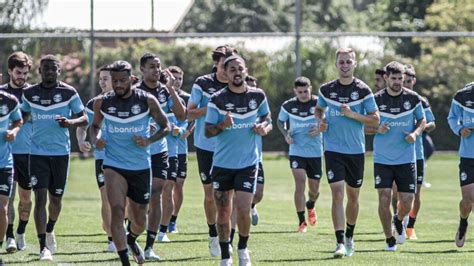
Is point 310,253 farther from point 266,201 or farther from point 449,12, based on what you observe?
point 449,12

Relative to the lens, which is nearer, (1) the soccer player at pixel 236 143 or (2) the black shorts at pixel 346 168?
(1) the soccer player at pixel 236 143

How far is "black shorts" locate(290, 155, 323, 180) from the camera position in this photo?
1880 centimetres

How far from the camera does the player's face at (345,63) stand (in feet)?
47.4

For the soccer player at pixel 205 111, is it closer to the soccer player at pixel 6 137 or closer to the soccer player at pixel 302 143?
the soccer player at pixel 6 137

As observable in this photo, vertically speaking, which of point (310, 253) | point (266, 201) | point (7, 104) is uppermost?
point (7, 104)

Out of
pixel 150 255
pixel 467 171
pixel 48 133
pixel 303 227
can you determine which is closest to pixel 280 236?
pixel 303 227

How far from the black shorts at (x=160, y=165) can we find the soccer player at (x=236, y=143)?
1.46 meters

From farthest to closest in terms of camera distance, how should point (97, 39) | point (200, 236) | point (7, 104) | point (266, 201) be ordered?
point (97, 39)
point (266, 201)
point (200, 236)
point (7, 104)

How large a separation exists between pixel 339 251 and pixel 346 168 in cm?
105

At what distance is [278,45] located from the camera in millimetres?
36562

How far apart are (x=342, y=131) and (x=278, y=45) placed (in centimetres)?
2184

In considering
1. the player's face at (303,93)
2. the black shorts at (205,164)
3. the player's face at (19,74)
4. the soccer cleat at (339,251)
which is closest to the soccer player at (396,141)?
the soccer cleat at (339,251)

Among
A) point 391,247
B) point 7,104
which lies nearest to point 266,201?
point 391,247

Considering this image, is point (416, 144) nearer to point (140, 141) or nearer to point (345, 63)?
point (345, 63)
